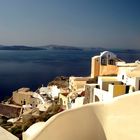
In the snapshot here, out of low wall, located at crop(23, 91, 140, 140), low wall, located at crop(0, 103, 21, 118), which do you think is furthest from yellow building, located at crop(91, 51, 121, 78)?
low wall, located at crop(23, 91, 140, 140)

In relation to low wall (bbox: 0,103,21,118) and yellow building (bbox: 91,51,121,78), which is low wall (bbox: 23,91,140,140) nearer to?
yellow building (bbox: 91,51,121,78)

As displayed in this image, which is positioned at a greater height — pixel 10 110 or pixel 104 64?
pixel 104 64

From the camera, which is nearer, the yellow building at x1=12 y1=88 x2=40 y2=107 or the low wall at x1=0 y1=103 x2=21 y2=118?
the low wall at x1=0 y1=103 x2=21 y2=118

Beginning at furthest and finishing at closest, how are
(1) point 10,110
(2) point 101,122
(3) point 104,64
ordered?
(1) point 10,110
(3) point 104,64
(2) point 101,122

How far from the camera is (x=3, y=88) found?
38.6m

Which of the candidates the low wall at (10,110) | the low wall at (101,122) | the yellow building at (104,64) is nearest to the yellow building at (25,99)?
the low wall at (10,110)

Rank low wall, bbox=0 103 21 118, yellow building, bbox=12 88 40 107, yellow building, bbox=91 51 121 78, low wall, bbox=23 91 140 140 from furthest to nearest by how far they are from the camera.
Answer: yellow building, bbox=12 88 40 107, low wall, bbox=0 103 21 118, yellow building, bbox=91 51 121 78, low wall, bbox=23 91 140 140

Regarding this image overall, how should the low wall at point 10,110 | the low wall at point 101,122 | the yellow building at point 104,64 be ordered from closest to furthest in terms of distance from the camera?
the low wall at point 101,122
the yellow building at point 104,64
the low wall at point 10,110

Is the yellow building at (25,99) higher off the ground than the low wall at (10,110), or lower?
higher

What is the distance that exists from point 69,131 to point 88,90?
918 cm

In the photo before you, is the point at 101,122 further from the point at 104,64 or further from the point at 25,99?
the point at 25,99

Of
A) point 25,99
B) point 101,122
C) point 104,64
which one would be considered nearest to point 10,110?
point 25,99

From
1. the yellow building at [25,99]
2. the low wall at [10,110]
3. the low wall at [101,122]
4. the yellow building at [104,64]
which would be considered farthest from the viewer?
the yellow building at [25,99]

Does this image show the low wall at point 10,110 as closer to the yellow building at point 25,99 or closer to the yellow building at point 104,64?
the yellow building at point 25,99
